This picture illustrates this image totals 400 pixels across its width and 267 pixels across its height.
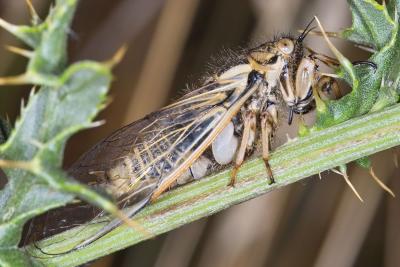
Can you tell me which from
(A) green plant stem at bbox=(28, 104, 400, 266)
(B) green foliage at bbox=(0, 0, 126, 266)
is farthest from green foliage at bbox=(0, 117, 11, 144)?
(A) green plant stem at bbox=(28, 104, 400, 266)

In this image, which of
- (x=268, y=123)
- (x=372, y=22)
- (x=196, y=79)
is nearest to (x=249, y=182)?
(x=268, y=123)

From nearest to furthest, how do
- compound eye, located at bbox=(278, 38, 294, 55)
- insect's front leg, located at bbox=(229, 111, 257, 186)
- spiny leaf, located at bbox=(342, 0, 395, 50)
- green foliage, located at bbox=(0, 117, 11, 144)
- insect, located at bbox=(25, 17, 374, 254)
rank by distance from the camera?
green foliage, located at bbox=(0, 117, 11, 144)
spiny leaf, located at bbox=(342, 0, 395, 50)
insect's front leg, located at bbox=(229, 111, 257, 186)
insect, located at bbox=(25, 17, 374, 254)
compound eye, located at bbox=(278, 38, 294, 55)

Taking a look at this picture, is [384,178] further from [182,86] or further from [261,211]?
[182,86]

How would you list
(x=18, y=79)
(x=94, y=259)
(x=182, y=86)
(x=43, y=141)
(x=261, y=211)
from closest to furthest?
(x=18, y=79), (x=43, y=141), (x=94, y=259), (x=261, y=211), (x=182, y=86)

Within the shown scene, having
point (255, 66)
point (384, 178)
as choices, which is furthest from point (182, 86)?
point (255, 66)

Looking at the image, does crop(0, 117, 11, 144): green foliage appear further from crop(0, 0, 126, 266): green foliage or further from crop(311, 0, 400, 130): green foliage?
crop(311, 0, 400, 130): green foliage

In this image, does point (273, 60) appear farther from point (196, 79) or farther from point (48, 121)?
point (196, 79)

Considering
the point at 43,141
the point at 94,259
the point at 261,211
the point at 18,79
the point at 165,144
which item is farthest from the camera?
the point at 261,211
